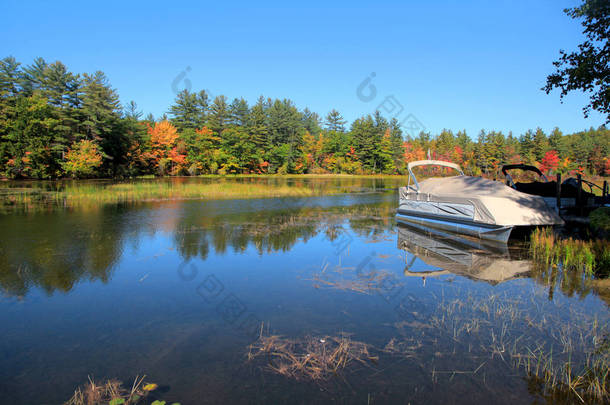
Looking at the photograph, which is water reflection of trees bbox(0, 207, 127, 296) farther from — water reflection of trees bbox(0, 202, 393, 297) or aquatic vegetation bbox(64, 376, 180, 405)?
aquatic vegetation bbox(64, 376, 180, 405)

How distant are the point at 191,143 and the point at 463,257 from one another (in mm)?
63388

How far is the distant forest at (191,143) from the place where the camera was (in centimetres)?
4488

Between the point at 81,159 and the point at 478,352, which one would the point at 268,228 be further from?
the point at 81,159

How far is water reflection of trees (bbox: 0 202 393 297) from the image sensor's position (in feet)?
23.7

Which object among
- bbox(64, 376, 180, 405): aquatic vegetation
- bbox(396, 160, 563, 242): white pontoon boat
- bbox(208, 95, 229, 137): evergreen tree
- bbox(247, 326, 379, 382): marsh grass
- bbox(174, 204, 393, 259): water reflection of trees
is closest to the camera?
bbox(64, 376, 180, 405): aquatic vegetation

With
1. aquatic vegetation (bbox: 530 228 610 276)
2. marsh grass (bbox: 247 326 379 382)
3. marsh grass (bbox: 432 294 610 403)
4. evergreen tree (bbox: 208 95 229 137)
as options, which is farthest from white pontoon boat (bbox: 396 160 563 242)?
evergreen tree (bbox: 208 95 229 137)

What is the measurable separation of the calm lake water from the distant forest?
43613 mm

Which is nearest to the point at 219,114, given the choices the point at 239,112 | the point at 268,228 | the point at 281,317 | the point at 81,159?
the point at 239,112

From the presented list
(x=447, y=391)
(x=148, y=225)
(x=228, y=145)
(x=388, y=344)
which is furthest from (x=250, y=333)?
(x=228, y=145)

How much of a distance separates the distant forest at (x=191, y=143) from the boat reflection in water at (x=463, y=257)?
158ft

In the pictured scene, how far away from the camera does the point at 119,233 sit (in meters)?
11.5

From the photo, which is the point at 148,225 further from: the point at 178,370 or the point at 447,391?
the point at 447,391

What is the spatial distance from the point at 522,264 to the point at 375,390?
655 cm

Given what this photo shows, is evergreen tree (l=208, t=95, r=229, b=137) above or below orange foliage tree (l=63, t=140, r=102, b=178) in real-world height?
above
